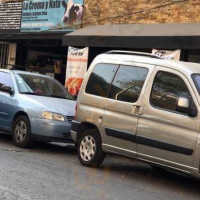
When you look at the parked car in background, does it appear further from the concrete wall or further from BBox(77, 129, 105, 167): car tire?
the concrete wall

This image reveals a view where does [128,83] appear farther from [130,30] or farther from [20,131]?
[130,30]

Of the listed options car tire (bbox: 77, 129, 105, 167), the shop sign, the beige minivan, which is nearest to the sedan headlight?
the beige minivan

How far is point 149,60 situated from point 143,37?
246 inches

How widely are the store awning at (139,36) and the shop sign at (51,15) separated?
1.05 metres

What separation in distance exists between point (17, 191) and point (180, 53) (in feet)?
26.8

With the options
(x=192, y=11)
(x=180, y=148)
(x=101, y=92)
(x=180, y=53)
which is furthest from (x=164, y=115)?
(x=192, y=11)

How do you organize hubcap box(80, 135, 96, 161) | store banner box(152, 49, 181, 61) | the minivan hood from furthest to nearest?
store banner box(152, 49, 181, 61) < the minivan hood < hubcap box(80, 135, 96, 161)

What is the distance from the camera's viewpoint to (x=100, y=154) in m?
8.25

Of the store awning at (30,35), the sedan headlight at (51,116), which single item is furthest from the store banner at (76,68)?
the sedan headlight at (51,116)

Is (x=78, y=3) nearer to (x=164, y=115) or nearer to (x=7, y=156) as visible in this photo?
(x=7, y=156)

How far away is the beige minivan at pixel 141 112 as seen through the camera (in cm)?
686

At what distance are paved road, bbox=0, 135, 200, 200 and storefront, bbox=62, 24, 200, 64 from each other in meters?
4.46

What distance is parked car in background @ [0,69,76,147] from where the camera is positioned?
962 centimetres

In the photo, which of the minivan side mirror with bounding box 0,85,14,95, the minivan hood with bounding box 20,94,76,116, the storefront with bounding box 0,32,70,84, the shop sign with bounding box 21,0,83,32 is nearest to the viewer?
the minivan hood with bounding box 20,94,76,116
